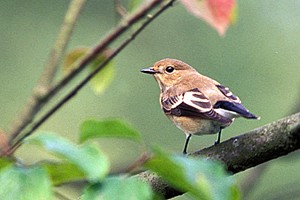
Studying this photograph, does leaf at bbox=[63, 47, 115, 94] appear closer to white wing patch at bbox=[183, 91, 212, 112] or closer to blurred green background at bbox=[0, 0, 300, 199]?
white wing patch at bbox=[183, 91, 212, 112]

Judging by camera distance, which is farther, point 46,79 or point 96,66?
point 96,66

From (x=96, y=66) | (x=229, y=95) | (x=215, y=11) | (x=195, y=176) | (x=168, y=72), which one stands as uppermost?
(x=168, y=72)

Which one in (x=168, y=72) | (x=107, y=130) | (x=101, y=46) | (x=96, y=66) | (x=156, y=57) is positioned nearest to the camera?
(x=107, y=130)

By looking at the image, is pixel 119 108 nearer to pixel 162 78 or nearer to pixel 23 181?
pixel 162 78

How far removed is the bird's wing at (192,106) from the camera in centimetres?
330

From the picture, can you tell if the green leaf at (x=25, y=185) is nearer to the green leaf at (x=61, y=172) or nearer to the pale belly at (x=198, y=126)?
the green leaf at (x=61, y=172)

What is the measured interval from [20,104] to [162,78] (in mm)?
3221

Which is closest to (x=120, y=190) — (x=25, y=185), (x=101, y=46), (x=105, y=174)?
(x=105, y=174)

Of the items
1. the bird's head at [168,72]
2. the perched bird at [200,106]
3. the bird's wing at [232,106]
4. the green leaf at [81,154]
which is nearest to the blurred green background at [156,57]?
the bird's head at [168,72]

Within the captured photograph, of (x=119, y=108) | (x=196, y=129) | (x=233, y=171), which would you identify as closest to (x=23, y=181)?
(x=233, y=171)

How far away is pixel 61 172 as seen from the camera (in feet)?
4.28

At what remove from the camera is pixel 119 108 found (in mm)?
7605

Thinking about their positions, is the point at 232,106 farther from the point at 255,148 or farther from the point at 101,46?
the point at 101,46

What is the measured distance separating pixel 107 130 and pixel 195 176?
0.20 m
